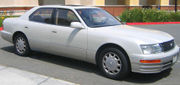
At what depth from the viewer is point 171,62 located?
5707 mm

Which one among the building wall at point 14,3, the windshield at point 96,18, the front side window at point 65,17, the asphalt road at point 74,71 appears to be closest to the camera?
the asphalt road at point 74,71

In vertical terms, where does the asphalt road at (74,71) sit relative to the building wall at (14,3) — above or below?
below

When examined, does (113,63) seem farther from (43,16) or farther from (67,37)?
(43,16)

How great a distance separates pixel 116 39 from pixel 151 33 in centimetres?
93

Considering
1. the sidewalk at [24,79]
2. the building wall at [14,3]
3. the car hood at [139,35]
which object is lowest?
the sidewalk at [24,79]

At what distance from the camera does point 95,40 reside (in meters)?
6.00

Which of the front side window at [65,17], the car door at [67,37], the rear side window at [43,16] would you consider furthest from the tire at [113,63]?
the rear side window at [43,16]

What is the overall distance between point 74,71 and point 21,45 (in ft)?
7.45

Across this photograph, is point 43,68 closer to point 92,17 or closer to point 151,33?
point 92,17

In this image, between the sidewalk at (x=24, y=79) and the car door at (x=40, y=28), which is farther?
the car door at (x=40, y=28)

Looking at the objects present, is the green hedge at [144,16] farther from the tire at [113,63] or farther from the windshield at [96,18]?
the tire at [113,63]

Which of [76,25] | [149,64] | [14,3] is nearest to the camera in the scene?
[149,64]

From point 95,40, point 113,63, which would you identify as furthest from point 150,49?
point 95,40

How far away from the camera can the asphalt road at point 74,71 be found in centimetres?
571
